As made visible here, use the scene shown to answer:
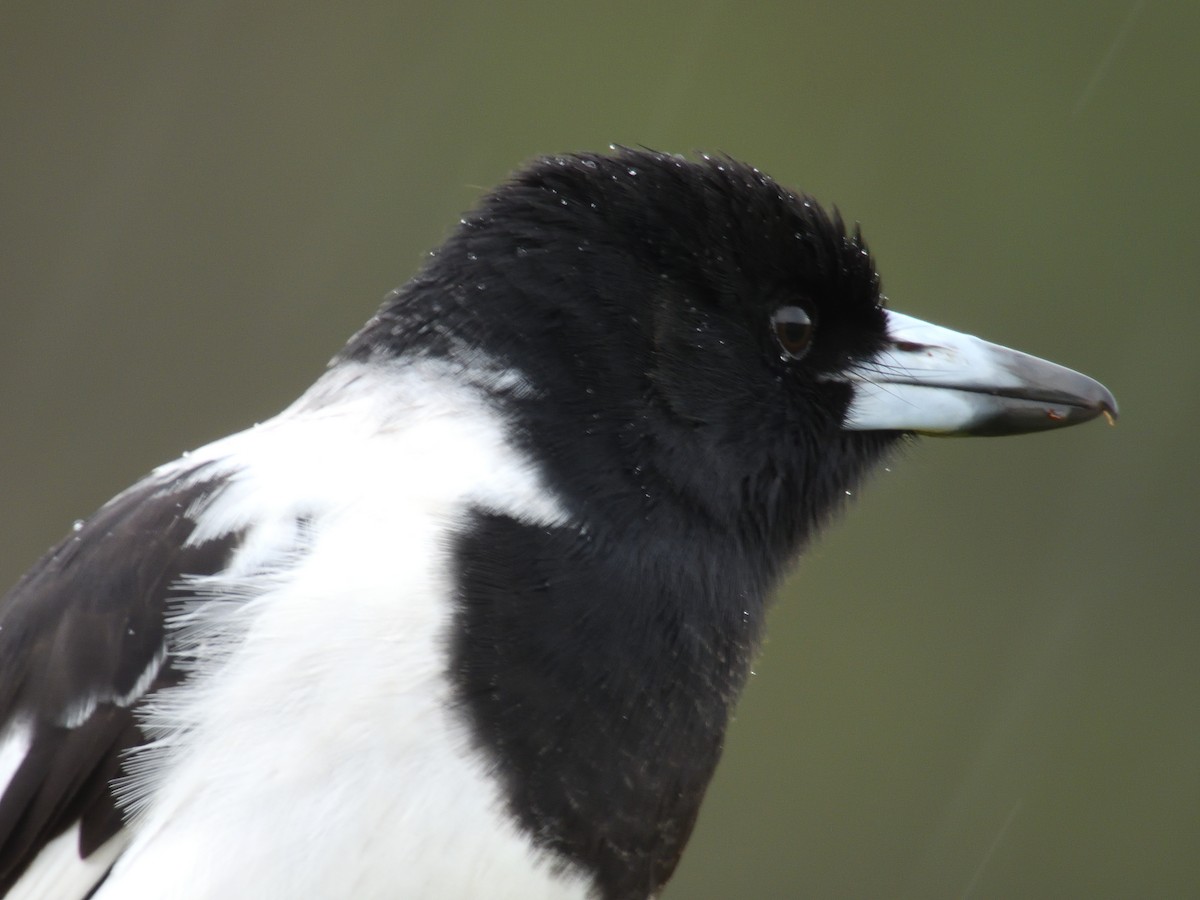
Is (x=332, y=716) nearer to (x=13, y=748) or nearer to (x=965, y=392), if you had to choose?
(x=13, y=748)

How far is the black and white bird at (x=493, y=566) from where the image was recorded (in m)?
1.33

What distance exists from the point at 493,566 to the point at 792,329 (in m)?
0.46

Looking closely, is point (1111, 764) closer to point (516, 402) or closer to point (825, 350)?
point (825, 350)

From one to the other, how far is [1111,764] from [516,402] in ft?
8.43

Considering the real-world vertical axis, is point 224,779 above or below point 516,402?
below

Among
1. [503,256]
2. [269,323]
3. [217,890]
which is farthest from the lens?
[269,323]

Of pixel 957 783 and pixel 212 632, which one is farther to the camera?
pixel 957 783

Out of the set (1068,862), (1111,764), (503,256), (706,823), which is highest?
(503,256)

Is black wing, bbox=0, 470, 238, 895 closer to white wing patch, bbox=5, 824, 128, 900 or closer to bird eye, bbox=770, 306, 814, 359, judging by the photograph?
white wing patch, bbox=5, 824, 128, 900

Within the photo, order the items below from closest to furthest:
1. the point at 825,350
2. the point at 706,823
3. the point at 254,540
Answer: the point at 254,540
the point at 825,350
the point at 706,823

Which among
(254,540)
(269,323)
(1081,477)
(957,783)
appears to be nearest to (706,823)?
(957,783)

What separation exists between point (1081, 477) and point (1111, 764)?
628 millimetres

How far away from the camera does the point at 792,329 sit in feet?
5.53

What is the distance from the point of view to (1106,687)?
3670 mm
